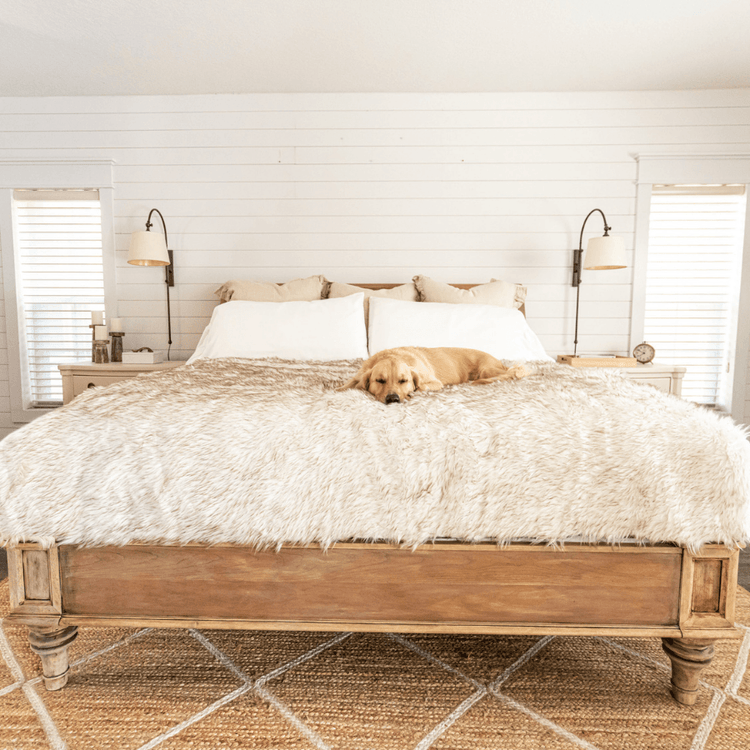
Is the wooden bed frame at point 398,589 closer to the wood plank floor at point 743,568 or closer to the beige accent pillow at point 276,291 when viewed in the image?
the wood plank floor at point 743,568

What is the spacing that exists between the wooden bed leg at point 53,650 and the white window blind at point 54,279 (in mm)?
2693

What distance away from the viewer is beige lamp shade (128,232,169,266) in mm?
2969

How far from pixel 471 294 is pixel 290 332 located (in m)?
1.06

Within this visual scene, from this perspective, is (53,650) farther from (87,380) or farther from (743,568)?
(743,568)

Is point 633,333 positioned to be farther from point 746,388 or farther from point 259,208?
point 259,208

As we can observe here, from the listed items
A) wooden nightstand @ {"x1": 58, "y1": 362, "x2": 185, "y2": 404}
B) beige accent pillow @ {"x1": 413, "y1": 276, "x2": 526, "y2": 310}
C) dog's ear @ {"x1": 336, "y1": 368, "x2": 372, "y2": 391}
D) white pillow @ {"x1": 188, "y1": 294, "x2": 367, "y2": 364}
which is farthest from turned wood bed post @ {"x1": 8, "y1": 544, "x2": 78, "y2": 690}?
beige accent pillow @ {"x1": 413, "y1": 276, "x2": 526, "y2": 310}

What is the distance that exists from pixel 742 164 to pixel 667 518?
3215mm

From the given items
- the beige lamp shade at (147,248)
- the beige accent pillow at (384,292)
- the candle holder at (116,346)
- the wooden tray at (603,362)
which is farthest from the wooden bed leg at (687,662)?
the candle holder at (116,346)

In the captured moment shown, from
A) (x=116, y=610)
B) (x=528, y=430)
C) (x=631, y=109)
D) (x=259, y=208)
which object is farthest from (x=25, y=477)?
(x=631, y=109)

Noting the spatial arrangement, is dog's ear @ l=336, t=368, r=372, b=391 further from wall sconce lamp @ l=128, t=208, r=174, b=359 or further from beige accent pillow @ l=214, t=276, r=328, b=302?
wall sconce lamp @ l=128, t=208, r=174, b=359

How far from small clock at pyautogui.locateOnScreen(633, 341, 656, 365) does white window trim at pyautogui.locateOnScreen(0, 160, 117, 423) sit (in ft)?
11.4

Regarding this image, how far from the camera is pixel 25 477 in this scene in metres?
1.06

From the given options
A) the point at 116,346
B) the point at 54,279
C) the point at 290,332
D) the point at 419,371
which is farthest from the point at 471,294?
the point at 54,279

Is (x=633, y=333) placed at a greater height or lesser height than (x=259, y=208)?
lesser
